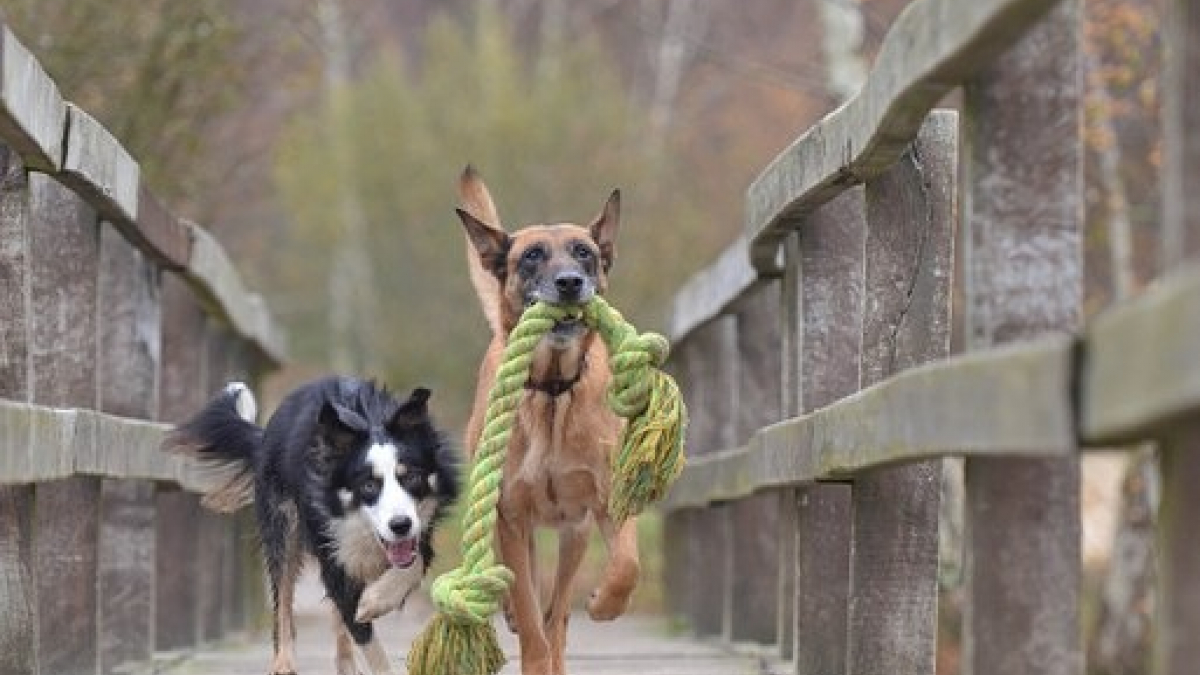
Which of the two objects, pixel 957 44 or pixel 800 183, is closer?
pixel 957 44

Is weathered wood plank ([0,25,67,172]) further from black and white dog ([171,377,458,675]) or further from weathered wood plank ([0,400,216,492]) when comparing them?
black and white dog ([171,377,458,675])

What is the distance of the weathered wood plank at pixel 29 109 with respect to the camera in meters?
5.63

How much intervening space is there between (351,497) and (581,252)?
0.93 meters

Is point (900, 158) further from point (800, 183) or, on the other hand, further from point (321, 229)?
point (321, 229)

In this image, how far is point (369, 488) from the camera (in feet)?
25.4

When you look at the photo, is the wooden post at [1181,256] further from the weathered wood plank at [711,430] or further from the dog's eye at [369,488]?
the weathered wood plank at [711,430]

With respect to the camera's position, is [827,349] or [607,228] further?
[607,228]

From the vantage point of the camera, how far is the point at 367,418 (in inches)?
311

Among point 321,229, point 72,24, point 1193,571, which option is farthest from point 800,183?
point 321,229

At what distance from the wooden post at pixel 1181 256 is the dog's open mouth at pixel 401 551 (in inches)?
155

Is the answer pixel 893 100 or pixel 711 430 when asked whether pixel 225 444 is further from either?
pixel 893 100

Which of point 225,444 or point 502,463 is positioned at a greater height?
point 225,444

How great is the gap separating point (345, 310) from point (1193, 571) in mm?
41461

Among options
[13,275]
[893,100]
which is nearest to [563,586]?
[13,275]
